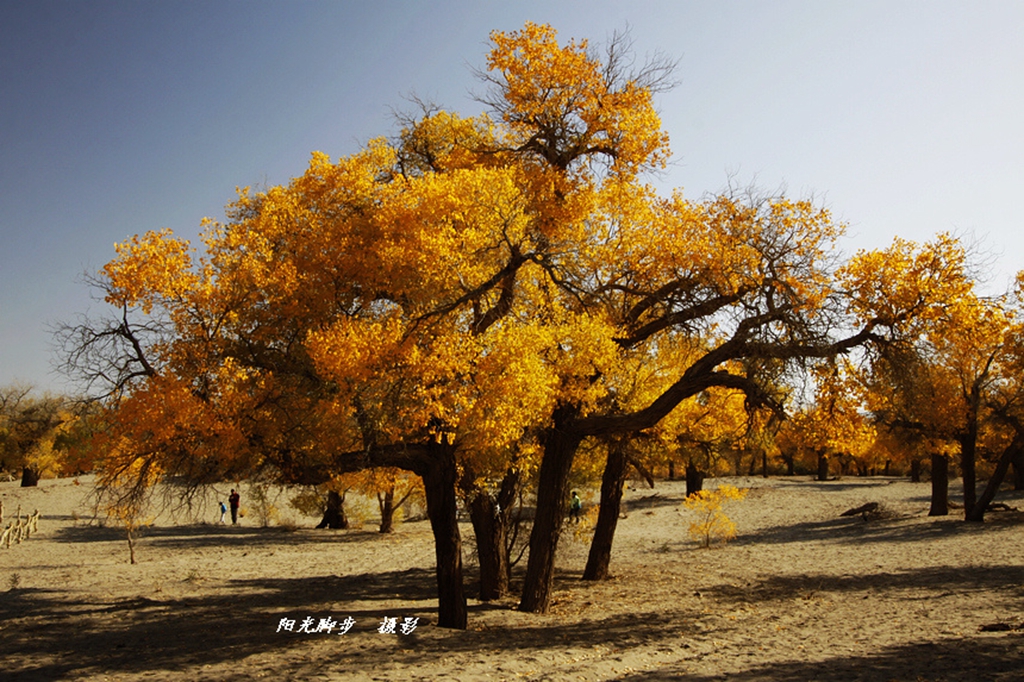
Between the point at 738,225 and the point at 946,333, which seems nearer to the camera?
the point at 946,333

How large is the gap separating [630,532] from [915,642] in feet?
68.1

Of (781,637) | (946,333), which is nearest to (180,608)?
(781,637)

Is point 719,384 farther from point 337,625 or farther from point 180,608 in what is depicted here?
point 180,608

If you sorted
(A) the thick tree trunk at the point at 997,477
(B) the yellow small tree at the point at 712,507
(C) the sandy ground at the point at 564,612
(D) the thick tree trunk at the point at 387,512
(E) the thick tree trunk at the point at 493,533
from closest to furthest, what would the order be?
(C) the sandy ground at the point at 564,612, (E) the thick tree trunk at the point at 493,533, (B) the yellow small tree at the point at 712,507, (A) the thick tree trunk at the point at 997,477, (D) the thick tree trunk at the point at 387,512

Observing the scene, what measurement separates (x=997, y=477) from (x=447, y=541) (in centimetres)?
2093

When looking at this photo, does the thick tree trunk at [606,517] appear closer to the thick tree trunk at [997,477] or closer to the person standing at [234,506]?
the thick tree trunk at [997,477]

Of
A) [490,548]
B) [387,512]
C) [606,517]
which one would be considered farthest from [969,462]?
[387,512]

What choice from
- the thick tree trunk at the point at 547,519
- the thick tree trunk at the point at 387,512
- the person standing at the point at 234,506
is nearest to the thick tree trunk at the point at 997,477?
the thick tree trunk at the point at 547,519

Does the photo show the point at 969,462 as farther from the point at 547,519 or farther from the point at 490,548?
the point at 490,548

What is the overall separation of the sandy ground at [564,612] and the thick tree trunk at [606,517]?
0.71 m

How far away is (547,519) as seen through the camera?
13.4 m

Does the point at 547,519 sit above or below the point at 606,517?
above

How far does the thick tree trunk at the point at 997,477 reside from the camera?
22641mm

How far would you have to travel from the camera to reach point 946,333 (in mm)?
9844
